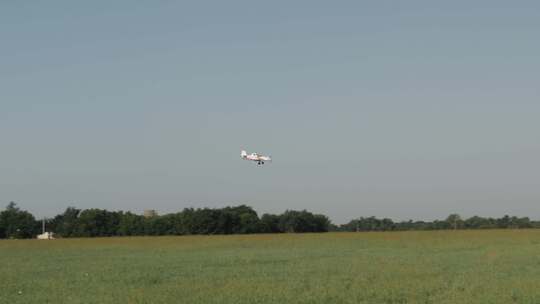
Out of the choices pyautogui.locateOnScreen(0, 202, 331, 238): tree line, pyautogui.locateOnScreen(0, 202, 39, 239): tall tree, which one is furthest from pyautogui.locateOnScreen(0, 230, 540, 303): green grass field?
pyautogui.locateOnScreen(0, 202, 39, 239): tall tree

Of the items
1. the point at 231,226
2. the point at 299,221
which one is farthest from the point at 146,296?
the point at 299,221

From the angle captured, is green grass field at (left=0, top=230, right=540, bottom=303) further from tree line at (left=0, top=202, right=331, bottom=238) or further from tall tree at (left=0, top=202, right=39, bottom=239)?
tall tree at (left=0, top=202, right=39, bottom=239)

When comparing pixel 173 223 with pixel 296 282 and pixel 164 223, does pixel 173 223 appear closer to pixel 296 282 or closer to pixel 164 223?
pixel 164 223

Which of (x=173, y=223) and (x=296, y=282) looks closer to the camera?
(x=296, y=282)

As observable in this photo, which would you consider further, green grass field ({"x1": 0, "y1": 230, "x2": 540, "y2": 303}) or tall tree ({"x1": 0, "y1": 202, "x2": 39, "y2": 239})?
tall tree ({"x1": 0, "y1": 202, "x2": 39, "y2": 239})

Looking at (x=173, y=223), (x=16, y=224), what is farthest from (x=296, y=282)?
(x=16, y=224)

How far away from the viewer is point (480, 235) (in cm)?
8025

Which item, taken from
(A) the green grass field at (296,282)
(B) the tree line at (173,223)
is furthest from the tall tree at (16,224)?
(A) the green grass field at (296,282)

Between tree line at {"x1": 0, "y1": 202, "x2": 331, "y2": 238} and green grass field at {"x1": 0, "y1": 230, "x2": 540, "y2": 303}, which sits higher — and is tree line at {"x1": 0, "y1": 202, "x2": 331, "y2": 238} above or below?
above

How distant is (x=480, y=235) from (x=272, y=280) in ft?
178

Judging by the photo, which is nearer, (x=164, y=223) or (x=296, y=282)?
(x=296, y=282)

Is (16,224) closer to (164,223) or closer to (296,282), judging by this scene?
(164,223)

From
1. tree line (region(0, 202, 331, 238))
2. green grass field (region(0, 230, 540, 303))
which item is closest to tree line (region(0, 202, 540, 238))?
tree line (region(0, 202, 331, 238))

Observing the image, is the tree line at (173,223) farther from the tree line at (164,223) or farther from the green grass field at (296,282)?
the green grass field at (296,282)
